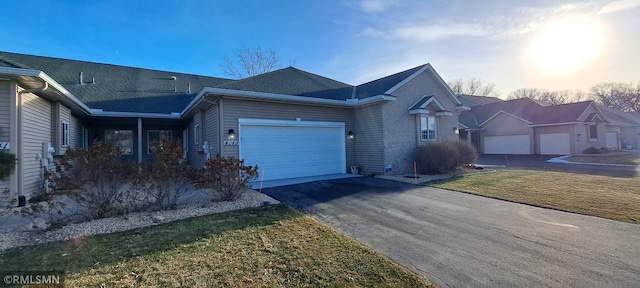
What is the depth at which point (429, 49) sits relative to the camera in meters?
12.5

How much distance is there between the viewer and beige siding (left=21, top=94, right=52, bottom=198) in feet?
22.8

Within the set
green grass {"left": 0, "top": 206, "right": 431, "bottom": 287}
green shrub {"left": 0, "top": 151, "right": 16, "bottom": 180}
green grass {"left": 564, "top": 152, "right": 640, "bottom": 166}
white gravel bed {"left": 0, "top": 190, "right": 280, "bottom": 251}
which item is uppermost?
green shrub {"left": 0, "top": 151, "right": 16, "bottom": 180}

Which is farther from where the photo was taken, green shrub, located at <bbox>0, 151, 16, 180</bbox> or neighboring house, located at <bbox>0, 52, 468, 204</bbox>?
neighboring house, located at <bbox>0, 52, 468, 204</bbox>

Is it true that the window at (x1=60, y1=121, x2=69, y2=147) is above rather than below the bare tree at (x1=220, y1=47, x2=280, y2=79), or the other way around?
below

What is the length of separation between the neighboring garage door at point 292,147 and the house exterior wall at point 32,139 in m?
5.39

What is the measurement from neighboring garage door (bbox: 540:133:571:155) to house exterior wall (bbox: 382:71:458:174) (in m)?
14.3

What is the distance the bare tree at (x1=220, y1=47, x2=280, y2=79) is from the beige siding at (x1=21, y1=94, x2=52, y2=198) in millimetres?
19085

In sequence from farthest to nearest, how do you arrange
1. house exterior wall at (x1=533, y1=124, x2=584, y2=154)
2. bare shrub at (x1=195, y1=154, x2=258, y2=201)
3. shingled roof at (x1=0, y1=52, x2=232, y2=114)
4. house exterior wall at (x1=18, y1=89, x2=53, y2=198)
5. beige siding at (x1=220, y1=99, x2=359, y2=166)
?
house exterior wall at (x1=533, y1=124, x2=584, y2=154) < shingled roof at (x1=0, y1=52, x2=232, y2=114) < beige siding at (x1=220, y1=99, x2=359, y2=166) < house exterior wall at (x1=18, y1=89, x2=53, y2=198) < bare shrub at (x1=195, y1=154, x2=258, y2=201)

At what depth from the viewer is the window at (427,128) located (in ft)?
43.3

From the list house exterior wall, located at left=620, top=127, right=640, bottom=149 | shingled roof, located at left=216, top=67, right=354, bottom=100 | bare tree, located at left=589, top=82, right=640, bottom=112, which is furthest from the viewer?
bare tree, located at left=589, top=82, right=640, bottom=112

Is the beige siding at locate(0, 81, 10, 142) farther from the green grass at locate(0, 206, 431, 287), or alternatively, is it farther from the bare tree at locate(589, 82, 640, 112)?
the bare tree at locate(589, 82, 640, 112)

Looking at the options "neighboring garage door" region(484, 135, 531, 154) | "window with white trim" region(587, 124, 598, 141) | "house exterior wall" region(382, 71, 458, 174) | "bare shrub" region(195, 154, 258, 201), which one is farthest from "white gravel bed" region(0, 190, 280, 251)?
A: "window with white trim" region(587, 124, 598, 141)

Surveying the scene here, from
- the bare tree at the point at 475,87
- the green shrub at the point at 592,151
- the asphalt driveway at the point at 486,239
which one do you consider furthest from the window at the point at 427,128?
the bare tree at the point at 475,87

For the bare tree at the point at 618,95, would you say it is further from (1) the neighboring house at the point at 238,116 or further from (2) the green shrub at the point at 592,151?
(1) the neighboring house at the point at 238,116
